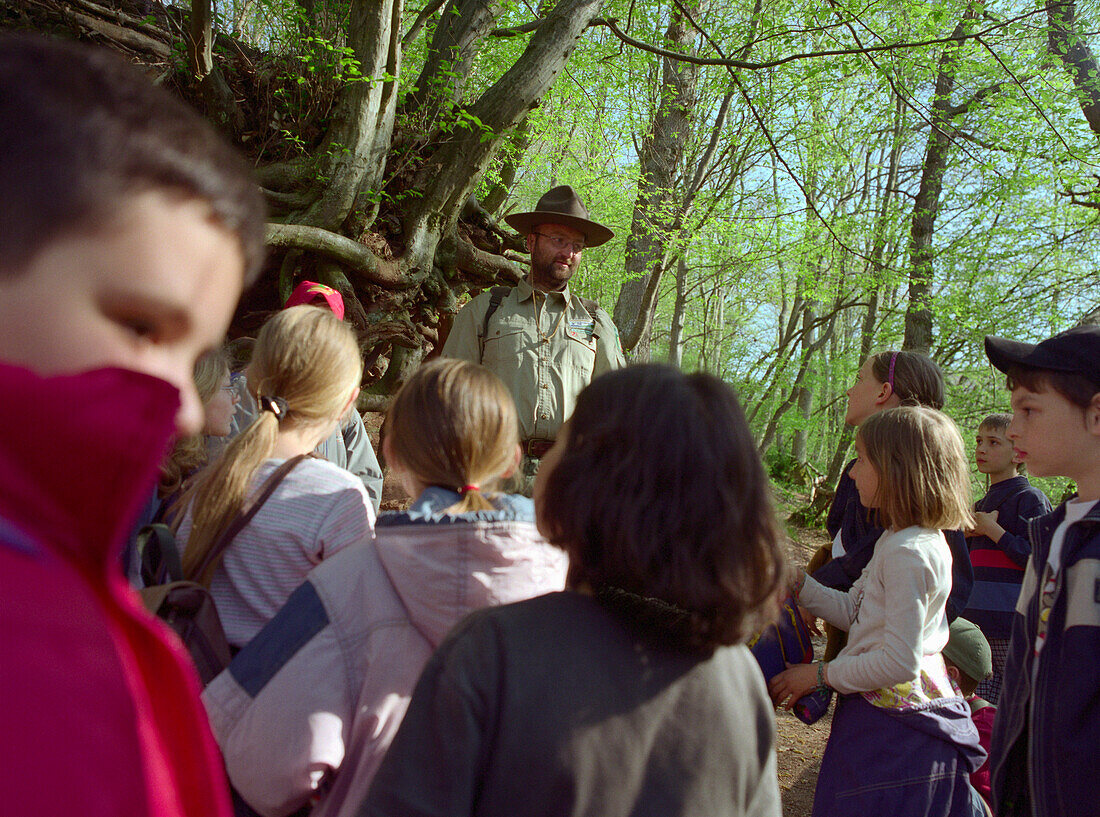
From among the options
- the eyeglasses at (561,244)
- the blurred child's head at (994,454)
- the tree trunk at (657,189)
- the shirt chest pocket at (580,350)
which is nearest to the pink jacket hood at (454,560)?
the shirt chest pocket at (580,350)

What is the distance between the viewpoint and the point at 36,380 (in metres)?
0.46

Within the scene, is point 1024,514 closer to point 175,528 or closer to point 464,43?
point 175,528

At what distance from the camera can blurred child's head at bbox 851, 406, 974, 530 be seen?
2.35 meters

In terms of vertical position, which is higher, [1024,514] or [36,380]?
[36,380]

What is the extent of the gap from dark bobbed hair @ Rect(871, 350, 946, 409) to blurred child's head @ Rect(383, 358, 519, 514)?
7.93 ft

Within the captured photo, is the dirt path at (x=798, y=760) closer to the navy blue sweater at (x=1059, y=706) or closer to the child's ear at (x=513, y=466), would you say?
the navy blue sweater at (x=1059, y=706)

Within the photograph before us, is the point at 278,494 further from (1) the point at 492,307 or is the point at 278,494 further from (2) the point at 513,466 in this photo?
(1) the point at 492,307

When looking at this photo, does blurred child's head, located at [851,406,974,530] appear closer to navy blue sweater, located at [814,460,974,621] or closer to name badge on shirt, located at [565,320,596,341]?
navy blue sweater, located at [814,460,974,621]

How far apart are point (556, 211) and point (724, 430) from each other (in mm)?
3437

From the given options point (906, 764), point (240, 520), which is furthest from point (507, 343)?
point (906, 764)

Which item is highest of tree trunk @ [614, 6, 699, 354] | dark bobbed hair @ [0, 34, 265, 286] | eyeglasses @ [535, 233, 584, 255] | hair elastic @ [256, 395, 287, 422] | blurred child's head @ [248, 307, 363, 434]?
tree trunk @ [614, 6, 699, 354]

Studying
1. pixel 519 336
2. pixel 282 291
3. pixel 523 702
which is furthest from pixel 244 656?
pixel 282 291

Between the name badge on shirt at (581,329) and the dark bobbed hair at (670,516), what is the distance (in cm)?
303

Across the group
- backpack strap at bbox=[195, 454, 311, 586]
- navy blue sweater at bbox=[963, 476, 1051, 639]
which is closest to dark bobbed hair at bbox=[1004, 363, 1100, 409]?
navy blue sweater at bbox=[963, 476, 1051, 639]
